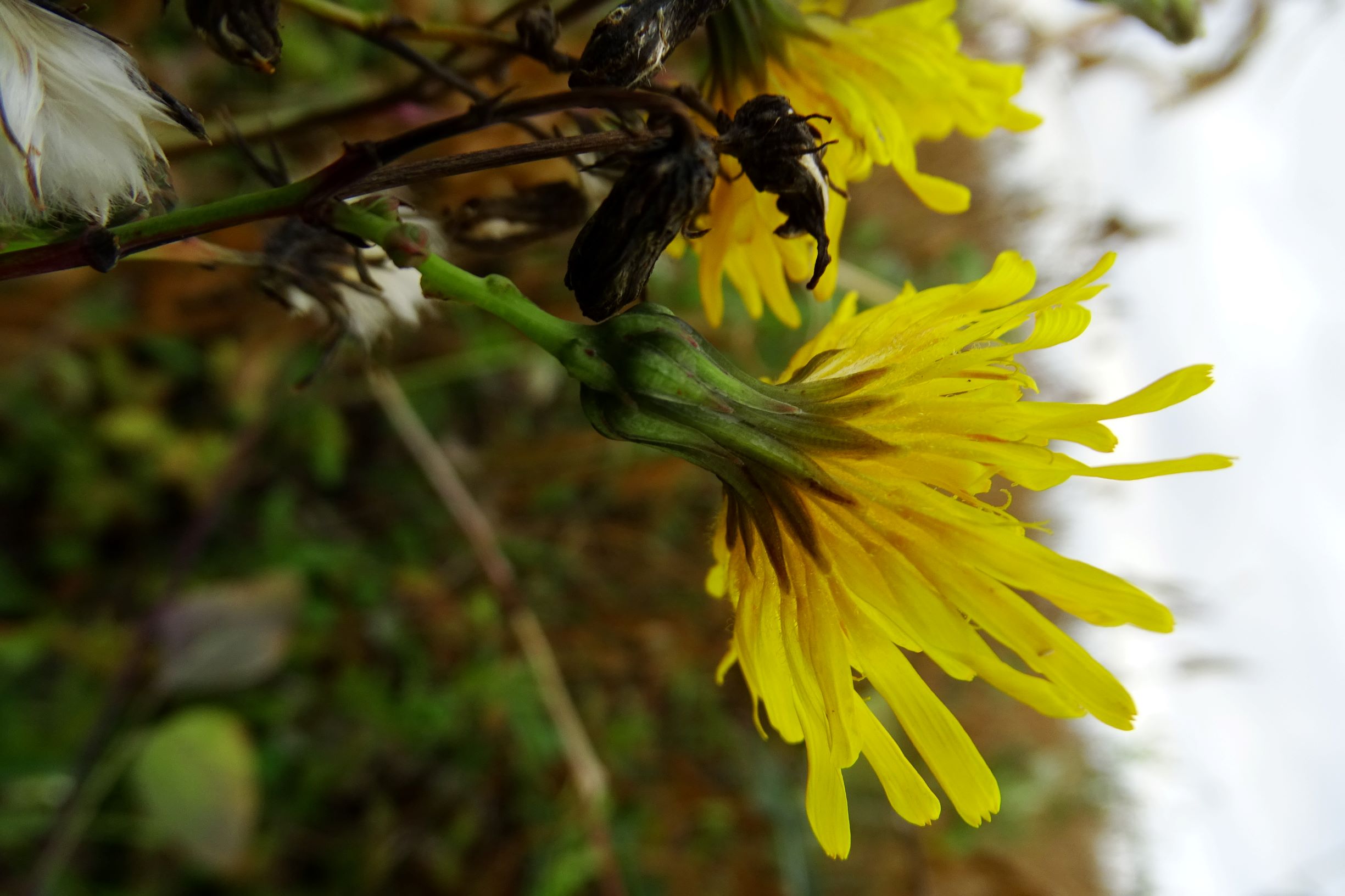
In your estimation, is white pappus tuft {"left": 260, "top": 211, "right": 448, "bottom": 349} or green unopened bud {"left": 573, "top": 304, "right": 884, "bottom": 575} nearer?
green unopened bud {"left": 573, "top": 304, "right": 884, "bottom": 575}

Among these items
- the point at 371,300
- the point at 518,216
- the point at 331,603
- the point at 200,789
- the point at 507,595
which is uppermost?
the point at 518,216

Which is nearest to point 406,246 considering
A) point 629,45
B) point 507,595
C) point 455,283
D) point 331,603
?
point 455,283

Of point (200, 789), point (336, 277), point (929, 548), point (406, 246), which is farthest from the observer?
point (200, 789)

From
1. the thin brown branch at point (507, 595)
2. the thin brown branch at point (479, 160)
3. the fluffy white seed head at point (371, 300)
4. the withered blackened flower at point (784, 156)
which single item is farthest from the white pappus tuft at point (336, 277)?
the thin brown branch at point (507, 595)

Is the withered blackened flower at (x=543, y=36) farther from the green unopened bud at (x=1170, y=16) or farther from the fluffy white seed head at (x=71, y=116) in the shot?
the green unopened bud at (x=1170, y=16)

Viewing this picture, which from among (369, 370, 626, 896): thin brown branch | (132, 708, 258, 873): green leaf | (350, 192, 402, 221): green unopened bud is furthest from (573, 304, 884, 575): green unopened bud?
(132, 708, 258, 873): green leaf

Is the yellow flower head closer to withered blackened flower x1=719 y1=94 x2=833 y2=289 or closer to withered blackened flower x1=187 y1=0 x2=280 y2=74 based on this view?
withered blackened flower x1=719 y1=94 x2=833 y2=289

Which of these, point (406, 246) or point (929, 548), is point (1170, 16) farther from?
point (406, 246)
